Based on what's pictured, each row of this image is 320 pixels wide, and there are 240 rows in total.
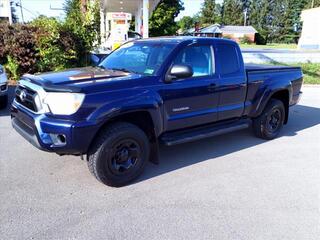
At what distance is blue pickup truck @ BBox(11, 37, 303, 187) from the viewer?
11.7 feet

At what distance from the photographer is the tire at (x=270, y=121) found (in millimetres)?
5871

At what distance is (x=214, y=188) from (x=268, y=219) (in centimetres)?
82

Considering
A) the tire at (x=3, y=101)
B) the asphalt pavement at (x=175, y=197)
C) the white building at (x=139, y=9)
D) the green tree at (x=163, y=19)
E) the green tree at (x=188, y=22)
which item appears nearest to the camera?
the asphalt pavement at (x=175, y=197)

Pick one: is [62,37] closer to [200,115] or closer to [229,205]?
[200,115]

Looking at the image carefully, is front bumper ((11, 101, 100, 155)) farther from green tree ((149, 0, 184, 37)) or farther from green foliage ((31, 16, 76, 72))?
green tree ((149, 0, 184, 37))

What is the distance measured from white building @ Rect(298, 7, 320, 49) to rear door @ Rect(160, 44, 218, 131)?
42676mm

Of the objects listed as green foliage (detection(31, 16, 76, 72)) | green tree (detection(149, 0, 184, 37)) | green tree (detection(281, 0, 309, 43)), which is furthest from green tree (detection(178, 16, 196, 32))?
green foliage (detection(31, 16, 76, 72))

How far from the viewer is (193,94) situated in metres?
4.56

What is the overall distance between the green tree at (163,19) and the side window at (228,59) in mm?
27618

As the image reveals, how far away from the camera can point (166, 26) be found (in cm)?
3350

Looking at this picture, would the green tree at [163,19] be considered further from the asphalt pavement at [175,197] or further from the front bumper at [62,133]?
the front bumper at [62,133]

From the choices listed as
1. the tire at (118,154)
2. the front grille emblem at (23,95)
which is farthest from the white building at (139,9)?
the tire at (118,154)

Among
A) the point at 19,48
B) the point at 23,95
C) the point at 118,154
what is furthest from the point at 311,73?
the point at 23,95

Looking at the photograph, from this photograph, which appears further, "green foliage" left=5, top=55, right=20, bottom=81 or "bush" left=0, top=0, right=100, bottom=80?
"green foliage" left=5, top=55, right=20, bottom=81
